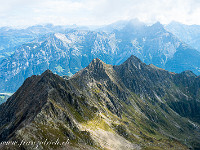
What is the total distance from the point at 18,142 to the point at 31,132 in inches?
441

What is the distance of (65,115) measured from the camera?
149000mm

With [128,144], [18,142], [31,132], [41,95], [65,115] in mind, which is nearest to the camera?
[18,142]

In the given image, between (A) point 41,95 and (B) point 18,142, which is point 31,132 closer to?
(B) point 18,142

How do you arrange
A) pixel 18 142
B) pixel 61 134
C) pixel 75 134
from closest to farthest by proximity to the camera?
pixel 18 142 < pixel 61 134 < pixel 75 134

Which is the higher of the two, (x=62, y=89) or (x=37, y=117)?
(x=62, y=89)

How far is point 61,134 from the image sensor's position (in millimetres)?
Result: 122375

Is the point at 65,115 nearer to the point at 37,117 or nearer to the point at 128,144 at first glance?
the point at 37,117

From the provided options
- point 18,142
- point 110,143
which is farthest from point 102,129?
point 18,142

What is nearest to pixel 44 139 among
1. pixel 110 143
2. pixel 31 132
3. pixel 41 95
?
pixel 31 132

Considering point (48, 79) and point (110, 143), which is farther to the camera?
point (48, 79)

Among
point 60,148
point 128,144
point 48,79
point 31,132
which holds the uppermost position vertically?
point 48,79

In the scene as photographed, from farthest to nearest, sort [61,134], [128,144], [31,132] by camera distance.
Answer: [128,144] < [61,134] < [31,132]

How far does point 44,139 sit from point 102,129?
89950 mm

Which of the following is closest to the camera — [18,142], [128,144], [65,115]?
[18,142]
